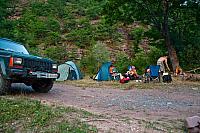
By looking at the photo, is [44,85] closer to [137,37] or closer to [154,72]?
[154,72]

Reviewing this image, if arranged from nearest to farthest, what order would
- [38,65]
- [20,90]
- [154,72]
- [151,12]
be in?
[38,65]
[20,90]
[154,72]
[151,12]

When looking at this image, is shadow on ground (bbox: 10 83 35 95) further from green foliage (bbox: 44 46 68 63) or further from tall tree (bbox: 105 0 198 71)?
green foliage (bbox: 44 46 68 63)

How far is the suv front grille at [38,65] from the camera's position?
9.50 metres

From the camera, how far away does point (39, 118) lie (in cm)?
652

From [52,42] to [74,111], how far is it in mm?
22183

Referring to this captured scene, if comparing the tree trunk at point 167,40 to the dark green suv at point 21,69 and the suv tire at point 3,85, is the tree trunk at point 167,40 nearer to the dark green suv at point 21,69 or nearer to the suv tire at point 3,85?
the dark green suv at point 21,69

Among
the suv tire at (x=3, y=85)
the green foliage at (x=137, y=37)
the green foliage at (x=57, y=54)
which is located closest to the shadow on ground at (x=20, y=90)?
the suv tire at (x=3, y=85)

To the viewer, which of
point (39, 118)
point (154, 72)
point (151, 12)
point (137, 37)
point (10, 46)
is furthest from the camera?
point (137, 37)

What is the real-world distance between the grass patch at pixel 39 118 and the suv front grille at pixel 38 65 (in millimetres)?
1956

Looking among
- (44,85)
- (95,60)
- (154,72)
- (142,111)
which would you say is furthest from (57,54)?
(142,111)

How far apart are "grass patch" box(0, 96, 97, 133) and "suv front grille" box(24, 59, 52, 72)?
1.96 metres

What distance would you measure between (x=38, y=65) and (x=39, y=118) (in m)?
3.56

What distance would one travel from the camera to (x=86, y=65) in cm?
2139

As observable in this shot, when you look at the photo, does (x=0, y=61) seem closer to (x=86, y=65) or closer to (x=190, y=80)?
(x=190, y=80)
